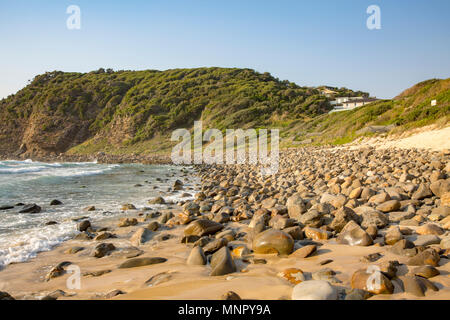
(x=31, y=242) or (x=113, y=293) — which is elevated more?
(x=113, y=293)

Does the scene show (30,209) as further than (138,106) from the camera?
No

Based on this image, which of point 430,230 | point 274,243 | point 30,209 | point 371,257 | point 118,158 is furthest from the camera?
point 118,158

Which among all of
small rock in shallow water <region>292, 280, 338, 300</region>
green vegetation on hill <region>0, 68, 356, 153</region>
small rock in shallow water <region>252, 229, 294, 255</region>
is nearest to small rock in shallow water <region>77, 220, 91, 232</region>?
small rock in shallow water <region>252, 229, 294, 255</region>

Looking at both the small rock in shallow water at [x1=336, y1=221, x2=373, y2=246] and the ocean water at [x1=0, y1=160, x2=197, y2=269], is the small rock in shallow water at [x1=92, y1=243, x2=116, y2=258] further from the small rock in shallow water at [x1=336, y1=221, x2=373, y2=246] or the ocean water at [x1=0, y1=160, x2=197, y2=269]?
the small rock in shallow water at [x1=336, y1=221, x2=373, y2=246]

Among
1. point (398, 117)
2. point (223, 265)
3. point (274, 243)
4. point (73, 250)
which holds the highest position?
point (398, 117)

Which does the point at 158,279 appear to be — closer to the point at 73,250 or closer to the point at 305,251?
the point at 305,251

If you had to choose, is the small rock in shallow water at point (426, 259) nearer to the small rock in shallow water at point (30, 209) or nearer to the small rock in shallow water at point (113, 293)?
the small rock in shallow water at point (113, 293)

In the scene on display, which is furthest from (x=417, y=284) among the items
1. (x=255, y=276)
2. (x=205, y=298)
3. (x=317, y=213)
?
(x=317, y=213)

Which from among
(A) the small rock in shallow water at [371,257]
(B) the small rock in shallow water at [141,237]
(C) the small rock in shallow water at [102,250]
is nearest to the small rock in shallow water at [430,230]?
(A) the small rock in shallow water at [371,257]

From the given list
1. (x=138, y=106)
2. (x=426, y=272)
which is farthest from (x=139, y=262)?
(x=138, y=106)

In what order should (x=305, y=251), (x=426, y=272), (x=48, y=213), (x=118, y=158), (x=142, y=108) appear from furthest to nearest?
(x=142, y=108), (x=118, y=158), (x=48, y=213), (x=305, y=251), (x=426, y=272)

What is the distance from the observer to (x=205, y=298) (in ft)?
8.84

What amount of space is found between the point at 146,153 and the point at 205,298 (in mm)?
44914

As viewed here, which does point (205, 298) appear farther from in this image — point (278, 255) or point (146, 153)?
point (146, 153)
